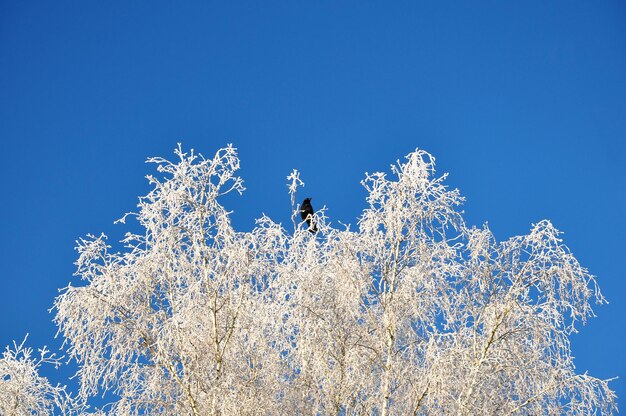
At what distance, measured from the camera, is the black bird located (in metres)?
11.2

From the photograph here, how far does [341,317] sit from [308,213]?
2.01 m

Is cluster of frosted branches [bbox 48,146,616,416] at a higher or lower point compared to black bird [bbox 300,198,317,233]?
lower

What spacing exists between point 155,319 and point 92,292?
853 millimetres

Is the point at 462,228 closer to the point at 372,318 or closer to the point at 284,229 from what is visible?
the point at 372,318

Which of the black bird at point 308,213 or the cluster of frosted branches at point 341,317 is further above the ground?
the black bird at point 308,213

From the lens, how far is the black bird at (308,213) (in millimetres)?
11172

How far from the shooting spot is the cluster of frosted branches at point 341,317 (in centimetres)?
957

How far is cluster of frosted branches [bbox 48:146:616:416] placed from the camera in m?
9.57

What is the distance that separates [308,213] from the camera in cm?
1159

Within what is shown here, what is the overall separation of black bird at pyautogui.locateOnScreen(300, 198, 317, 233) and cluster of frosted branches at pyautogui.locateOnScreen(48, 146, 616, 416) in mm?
792

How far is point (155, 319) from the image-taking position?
9.80m

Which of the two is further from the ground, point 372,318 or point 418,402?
point 372,318

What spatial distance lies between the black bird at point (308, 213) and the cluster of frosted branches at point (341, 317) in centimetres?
79

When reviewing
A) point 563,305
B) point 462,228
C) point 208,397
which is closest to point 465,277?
point 462,228
